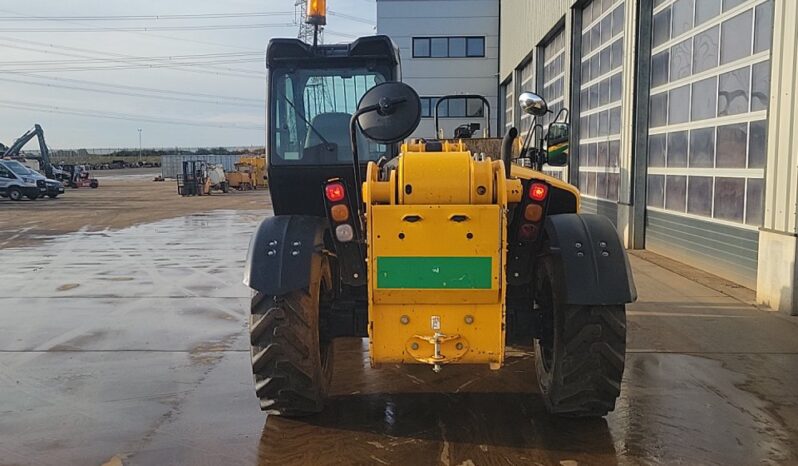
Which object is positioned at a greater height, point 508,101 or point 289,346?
point 508,101

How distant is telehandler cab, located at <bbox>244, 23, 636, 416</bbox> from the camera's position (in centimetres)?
413

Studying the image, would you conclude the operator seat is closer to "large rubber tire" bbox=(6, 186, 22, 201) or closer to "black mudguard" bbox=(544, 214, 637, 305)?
"black mudguard" bbox=(544, 214, 637, 305)

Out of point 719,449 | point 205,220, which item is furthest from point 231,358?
point 205,220

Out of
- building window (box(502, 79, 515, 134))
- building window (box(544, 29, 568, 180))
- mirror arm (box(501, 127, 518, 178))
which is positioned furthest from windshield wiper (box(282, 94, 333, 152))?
building window (box(502, 79, 515, 134))

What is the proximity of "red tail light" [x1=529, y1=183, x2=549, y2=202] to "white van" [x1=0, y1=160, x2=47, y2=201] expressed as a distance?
116 ft

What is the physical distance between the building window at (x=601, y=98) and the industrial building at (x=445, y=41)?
66.4 ft

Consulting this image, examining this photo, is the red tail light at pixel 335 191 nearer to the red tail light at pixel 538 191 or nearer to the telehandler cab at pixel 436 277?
the telehandler cab at pixel 436 277

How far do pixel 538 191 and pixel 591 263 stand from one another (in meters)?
0.54

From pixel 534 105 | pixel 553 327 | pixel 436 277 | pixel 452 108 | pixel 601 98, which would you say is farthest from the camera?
pixel 452 108

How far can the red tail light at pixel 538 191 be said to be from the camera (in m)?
4.48

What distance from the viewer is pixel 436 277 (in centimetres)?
413

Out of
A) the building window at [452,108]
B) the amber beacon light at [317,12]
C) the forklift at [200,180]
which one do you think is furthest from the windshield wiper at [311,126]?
the forklift at [200,180]

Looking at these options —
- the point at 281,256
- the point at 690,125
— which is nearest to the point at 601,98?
the point at 690,125

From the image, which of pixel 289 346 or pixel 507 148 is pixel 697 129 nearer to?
pixel 507 148
